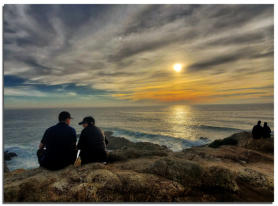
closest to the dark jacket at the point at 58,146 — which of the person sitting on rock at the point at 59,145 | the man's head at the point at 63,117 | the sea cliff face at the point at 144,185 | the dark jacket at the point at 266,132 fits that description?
the person sitting on rock at the point at 59,145

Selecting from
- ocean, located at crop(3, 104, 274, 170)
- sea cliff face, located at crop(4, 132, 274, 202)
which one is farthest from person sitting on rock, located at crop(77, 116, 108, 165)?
ocean, located at crop(3, 104, 274, 170)

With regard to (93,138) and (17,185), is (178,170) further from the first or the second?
(17,185)

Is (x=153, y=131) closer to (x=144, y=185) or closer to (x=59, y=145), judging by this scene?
(x=59, y=145)

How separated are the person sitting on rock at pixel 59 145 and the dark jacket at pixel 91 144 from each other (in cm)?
42

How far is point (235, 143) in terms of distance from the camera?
14656 millimetres

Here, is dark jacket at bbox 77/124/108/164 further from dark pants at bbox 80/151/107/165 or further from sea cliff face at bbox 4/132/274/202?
sea cliff face at bbox 4/132/274/202

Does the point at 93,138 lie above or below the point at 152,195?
above

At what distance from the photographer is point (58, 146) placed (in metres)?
4.68

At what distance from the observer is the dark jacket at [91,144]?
5285 millimetres

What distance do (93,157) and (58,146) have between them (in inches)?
53.9

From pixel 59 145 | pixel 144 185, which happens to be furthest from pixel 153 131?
pixel 144 185

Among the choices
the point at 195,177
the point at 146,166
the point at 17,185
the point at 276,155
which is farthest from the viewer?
the point at 276,155

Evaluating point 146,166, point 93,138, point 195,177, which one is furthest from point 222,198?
point 93,138

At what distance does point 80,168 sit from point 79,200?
1286 millimetres
